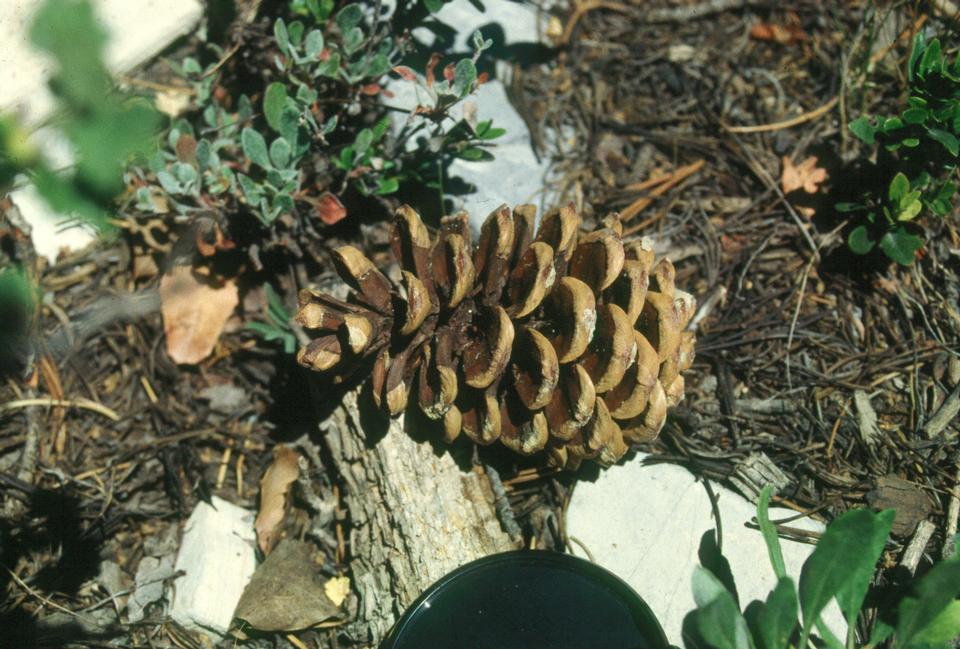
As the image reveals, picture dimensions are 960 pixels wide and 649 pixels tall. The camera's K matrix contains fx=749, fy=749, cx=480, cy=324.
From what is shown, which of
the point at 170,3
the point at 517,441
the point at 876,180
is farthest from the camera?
the point at 170,3

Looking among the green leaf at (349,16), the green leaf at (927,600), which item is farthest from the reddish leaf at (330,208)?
the green leaf at (927,600)

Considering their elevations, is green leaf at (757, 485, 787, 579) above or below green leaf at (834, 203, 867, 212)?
below

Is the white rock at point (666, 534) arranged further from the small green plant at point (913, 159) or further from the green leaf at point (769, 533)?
the small green plant at point (913, 159)

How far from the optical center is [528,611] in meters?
1.74

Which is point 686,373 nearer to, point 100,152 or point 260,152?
point 260,152

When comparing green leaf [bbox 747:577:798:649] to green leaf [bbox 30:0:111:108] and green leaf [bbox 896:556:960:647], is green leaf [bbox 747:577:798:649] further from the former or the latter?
green leaf [bbox 30:0:111:108]

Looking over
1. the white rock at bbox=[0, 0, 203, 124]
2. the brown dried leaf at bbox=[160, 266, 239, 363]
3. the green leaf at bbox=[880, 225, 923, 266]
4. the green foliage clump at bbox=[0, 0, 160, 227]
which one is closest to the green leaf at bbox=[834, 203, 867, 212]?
the green leaf at bbox=[880, 225, 923, 266]

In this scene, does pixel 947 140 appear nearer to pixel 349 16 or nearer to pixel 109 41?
pixel 349 16

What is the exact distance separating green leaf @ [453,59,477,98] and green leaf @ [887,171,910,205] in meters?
1.18

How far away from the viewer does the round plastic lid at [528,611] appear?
1.69 m

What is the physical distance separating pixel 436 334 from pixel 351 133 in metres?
0.91

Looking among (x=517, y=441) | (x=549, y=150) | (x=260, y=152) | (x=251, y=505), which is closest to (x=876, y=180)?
(x=549, y=150)

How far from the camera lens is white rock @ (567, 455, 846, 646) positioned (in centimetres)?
184

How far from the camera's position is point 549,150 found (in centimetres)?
258
